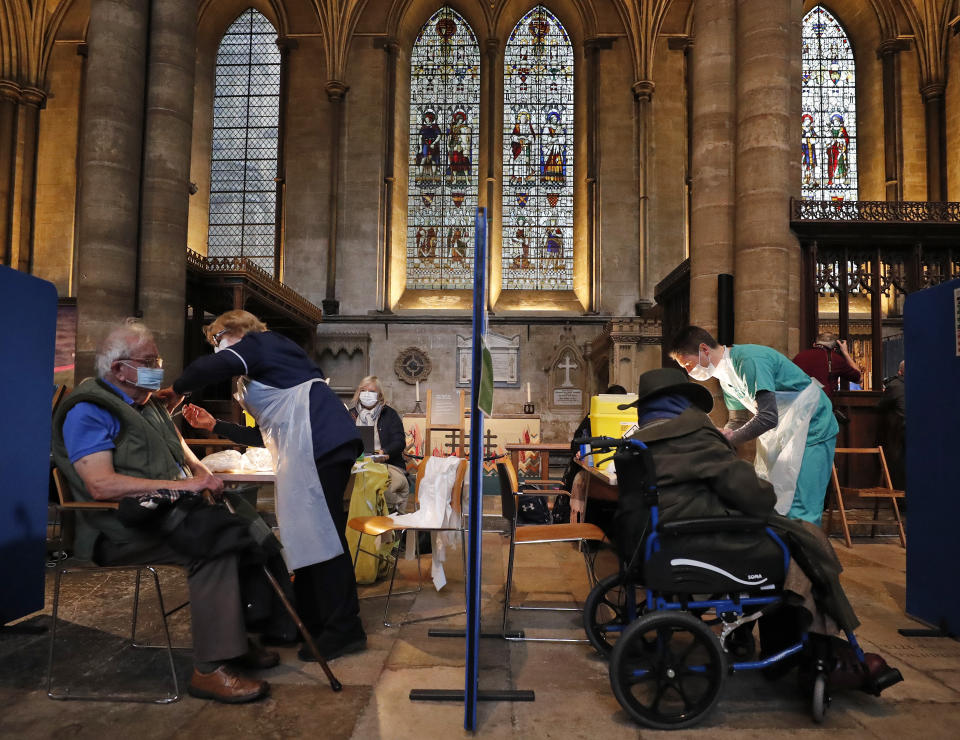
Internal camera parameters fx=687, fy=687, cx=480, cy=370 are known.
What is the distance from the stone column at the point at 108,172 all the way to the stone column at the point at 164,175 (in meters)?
0.20

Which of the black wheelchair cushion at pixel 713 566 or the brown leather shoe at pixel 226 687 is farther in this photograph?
the brown leather shoe at pixel 226 687

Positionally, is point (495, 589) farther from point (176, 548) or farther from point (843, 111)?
point (843, 111)

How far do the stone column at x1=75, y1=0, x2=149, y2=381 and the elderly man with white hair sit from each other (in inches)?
245

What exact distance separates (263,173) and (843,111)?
12898mm

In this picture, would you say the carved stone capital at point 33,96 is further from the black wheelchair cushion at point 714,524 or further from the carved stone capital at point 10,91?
the black wheelchair cushion at point 714,524

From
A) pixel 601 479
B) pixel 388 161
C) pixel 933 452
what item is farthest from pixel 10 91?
pixel 933 452

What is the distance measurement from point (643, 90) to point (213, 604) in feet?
48.0

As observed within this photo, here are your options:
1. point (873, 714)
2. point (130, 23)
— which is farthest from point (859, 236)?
point (130, 23)

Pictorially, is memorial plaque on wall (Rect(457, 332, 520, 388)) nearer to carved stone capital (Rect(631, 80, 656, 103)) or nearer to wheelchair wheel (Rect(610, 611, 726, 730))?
carved stone capital (Rect(631, 80, 656, 103))

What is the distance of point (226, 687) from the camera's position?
245 cm

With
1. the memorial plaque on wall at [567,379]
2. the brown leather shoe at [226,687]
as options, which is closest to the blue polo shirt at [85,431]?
the brown leather shoe at [226,687]

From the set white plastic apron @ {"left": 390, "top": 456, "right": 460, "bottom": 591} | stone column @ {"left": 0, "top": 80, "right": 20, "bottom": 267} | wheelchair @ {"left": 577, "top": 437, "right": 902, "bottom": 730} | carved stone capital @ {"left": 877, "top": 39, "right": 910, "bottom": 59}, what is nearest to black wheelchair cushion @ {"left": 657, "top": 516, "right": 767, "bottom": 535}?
wheelchair @ {"left": 577, "top": 437, "right": 902, "bottom": 730}

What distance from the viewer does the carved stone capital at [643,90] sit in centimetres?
1463

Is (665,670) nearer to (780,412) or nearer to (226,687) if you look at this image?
(226,687)
